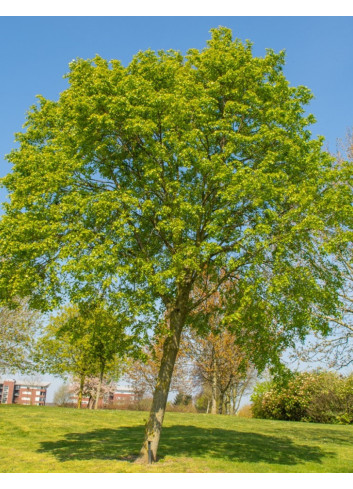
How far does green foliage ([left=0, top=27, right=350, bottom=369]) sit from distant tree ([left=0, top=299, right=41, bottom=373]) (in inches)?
754

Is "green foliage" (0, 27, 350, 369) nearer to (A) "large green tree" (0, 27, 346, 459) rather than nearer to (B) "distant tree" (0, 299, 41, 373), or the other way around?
(A) "large green tree" (0, 27, 346, 459)

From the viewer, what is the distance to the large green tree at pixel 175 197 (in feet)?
38.5

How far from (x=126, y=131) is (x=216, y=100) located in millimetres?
2998

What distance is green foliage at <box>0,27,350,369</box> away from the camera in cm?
1175

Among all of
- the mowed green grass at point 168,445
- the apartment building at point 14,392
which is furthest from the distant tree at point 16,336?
the apartment building at point 14,392

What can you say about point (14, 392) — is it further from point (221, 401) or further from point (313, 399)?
point (313, 399)

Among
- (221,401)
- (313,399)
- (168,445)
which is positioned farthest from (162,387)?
(221,401)

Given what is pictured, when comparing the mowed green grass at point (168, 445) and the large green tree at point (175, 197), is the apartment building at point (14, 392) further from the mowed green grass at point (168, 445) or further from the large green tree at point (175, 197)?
the large green tree at point (175, 197)

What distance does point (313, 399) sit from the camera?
95.7 feet

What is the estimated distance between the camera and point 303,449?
1564 cm

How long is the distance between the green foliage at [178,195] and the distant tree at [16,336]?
62.8 feet

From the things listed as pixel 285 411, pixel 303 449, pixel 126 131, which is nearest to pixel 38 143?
pixel 126 131

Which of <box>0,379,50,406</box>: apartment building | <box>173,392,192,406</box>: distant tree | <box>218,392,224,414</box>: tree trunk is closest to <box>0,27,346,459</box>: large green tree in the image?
<box>218,392,224,414</box>: tree trunk

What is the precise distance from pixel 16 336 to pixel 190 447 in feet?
66.9
